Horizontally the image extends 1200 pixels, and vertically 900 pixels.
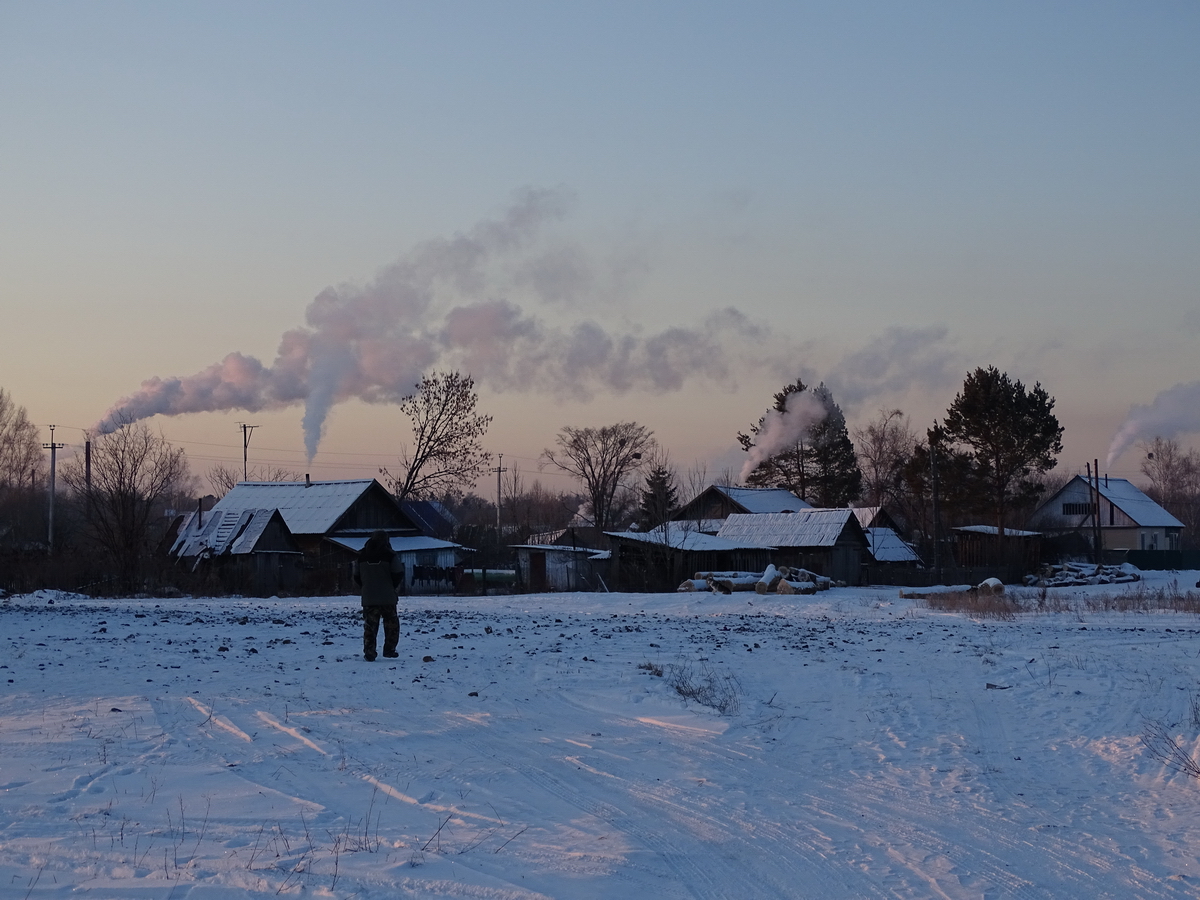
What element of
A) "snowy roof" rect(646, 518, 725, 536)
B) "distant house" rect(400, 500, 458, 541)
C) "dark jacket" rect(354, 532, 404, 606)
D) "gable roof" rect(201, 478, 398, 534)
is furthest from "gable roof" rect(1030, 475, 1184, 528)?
"dark jacket" rect(354, 532, 404, 606)

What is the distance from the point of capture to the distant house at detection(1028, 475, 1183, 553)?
80188 mm

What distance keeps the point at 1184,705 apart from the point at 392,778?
854cm

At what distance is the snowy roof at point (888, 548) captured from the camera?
60.1 metres

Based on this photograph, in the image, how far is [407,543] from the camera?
175 feet

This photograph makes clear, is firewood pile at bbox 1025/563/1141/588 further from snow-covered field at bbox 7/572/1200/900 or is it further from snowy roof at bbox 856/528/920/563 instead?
snow-covered field at bbox 7/572/1200/900

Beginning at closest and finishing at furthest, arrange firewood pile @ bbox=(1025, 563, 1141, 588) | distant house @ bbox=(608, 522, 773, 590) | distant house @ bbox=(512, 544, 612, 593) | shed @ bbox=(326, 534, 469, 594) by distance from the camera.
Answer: distant house @ bbox=(608, 522, 773, 590) → distant house @ bbox=(512, 544, 612, 593) → shed @ bbox=(326, 534, 469, 594) → firewood pile @ bbox=(1025, 563, 1141, 588)

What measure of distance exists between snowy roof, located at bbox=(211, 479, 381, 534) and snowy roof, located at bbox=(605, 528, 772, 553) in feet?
45.7

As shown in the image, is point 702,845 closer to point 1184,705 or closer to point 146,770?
point 146,770

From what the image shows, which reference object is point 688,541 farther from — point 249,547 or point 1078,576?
point 1078,576

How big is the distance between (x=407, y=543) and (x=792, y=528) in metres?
18.8

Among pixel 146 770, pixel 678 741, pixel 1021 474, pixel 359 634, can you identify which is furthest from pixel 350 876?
pixel 1021 474

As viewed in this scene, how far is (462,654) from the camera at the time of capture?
53.6ft

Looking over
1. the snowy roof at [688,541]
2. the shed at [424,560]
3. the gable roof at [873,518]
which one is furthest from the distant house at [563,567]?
the gable roof at [873,518]

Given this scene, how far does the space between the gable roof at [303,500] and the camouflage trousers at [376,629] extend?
120 ft
